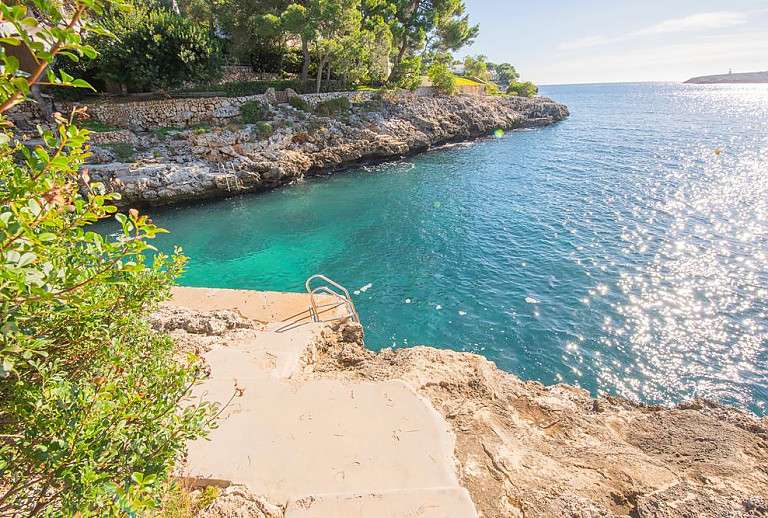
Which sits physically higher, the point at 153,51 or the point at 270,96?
the point at 153,51

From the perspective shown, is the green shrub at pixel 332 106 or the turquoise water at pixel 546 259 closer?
the turquoise water at pixel 546 259

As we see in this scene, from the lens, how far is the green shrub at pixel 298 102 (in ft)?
118

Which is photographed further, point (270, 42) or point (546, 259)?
point (270, 42)

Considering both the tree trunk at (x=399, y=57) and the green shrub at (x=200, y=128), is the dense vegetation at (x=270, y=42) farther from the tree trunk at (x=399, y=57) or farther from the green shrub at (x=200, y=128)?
the green shrub at (x=200, y=128)

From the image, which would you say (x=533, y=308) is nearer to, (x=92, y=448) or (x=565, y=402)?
(x=565, y=402)

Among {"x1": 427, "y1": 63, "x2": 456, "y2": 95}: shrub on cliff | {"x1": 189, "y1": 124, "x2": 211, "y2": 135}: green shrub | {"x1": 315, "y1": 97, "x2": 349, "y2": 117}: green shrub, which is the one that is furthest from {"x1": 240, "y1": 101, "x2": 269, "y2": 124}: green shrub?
{"x1": 427, "y1": 63, "x2": 456, "y2": 95}: shrub on cliff

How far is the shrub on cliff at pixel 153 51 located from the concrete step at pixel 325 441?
30.6 metres

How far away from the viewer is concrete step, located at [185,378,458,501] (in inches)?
224

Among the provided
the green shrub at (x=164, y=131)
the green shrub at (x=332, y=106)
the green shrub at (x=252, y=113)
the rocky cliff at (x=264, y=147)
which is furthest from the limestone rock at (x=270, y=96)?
the green shrub at (x=164, y=131)

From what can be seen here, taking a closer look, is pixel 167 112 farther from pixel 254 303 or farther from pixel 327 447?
pixel 327 447

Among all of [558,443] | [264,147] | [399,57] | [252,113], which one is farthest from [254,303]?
[399,57]

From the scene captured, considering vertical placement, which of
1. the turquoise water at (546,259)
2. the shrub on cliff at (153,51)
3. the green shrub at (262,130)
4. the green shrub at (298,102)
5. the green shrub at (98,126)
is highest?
the shrub on cliff at (153,51)

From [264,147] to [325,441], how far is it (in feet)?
97.1

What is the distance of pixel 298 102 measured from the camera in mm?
35906
